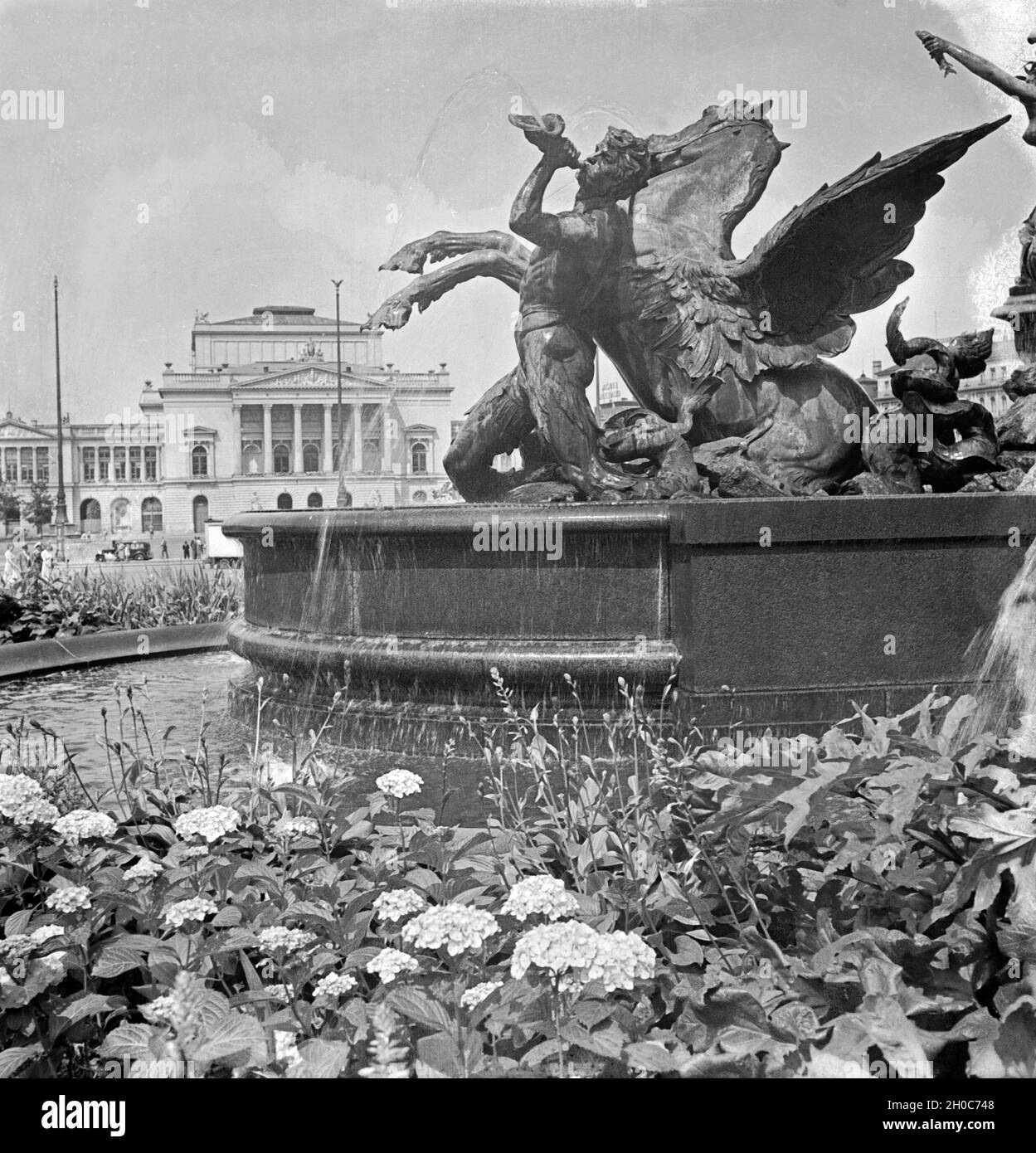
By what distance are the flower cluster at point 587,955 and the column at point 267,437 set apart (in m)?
72.4

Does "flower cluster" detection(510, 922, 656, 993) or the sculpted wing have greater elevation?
the sculpted wing

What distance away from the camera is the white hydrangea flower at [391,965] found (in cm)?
191

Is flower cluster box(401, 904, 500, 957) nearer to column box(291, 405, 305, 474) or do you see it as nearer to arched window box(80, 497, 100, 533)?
column box(291, 405, 305, 474)

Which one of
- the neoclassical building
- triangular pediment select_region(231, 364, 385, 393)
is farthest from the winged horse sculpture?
triangular pediment select_region(231, 364, 385, 393)

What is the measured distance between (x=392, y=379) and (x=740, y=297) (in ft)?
11.0

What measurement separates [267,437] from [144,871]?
7399 centimetres

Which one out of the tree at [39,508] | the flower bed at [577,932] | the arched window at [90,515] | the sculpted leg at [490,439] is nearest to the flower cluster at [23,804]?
the flower bed at [577,932]

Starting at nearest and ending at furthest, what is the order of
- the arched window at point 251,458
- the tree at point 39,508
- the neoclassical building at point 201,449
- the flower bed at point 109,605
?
1. the flower bed at point 109,605
2. the tree at point 39,508
3. the neoclassical building at point 201,449
4. the arched window at point 251,458

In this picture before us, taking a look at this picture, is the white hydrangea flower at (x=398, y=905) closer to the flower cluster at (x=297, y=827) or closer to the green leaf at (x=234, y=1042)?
the green leaf at (x=234, y=1042)

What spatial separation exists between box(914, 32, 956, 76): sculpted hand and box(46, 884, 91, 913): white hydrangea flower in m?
5.88

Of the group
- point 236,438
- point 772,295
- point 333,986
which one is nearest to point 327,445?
point 236,438

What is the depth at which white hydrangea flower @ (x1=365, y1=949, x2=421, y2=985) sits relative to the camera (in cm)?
191

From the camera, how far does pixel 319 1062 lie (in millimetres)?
1685

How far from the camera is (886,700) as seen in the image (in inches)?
187
